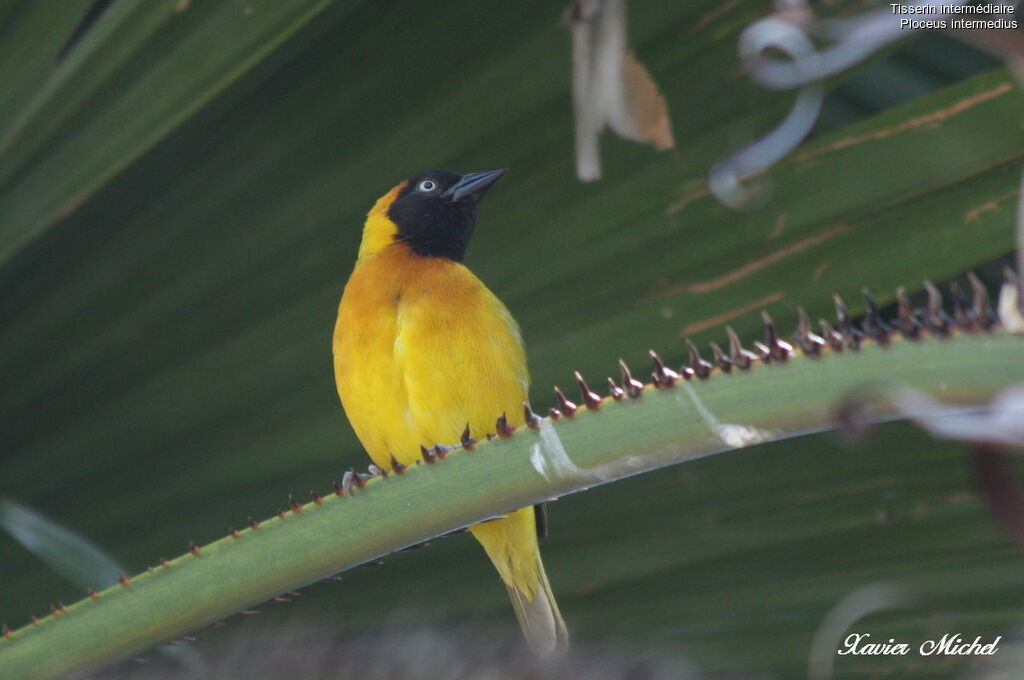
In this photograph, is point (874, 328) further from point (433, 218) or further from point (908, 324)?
point (433, 218)

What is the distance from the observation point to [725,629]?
4.72 ft

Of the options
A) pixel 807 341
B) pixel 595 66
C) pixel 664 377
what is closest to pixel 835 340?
pixel 807 341

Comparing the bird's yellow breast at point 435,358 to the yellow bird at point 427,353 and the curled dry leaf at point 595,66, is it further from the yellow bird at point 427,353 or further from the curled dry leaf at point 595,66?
the curled dry leaf at point 595,66

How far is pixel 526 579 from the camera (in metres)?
1.71

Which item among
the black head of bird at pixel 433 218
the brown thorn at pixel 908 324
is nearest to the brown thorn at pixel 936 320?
the brown thorn at pixel 908 324

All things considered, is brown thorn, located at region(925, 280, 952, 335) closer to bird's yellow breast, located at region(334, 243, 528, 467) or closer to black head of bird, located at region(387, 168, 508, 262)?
bird's yellow breast, located at region(334, 243, 528, 467)

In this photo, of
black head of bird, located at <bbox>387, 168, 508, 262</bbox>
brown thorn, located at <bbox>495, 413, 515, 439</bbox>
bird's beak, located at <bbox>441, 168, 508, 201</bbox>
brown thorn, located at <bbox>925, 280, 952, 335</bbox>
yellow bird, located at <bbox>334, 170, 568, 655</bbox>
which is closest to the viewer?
brown thorn, located at <bbox>925, 280, 952, 335</bbox>

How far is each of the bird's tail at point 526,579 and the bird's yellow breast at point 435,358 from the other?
0.85ft

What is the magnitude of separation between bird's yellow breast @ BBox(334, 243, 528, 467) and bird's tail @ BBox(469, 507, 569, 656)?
0.26 m

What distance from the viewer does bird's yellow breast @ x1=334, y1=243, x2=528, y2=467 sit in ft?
7.35

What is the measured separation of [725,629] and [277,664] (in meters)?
0.64

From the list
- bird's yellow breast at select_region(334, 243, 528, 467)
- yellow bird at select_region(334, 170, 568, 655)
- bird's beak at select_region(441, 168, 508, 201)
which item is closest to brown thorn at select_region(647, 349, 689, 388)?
bird's beak at select_region(441, 168, 508, 201)

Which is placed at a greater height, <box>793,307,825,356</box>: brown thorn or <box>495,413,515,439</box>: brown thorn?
<box>495,413,515,439</box>: brown thorn
